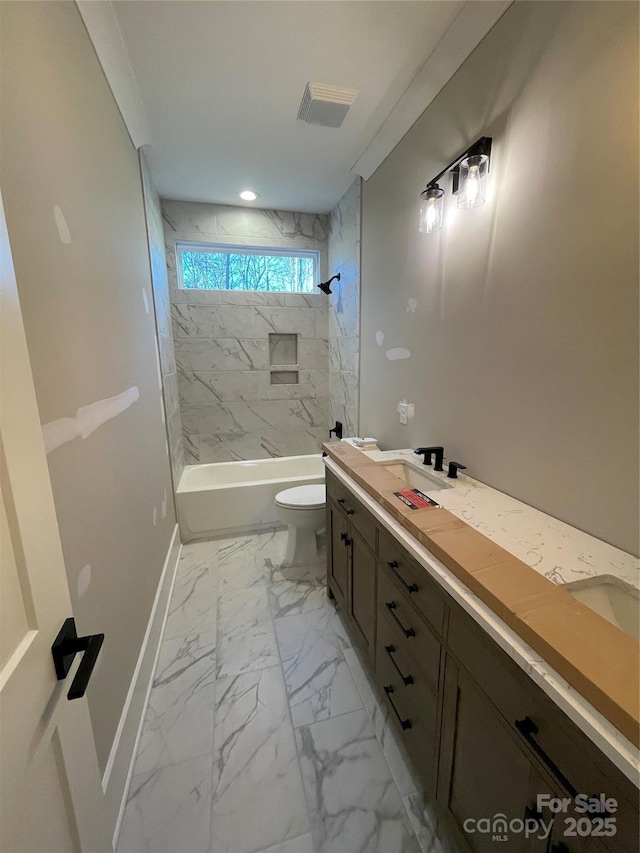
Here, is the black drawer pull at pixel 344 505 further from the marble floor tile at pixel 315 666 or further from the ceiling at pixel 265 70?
the ceiling at pixel 265 70

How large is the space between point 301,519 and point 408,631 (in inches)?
50.4

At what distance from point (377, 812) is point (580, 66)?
2369 mm

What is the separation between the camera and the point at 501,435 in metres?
1.30

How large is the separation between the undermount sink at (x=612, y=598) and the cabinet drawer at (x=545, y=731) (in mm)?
249

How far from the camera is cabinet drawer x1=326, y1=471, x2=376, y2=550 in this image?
135 cm

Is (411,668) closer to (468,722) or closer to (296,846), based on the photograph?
(468,722)

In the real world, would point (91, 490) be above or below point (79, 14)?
below

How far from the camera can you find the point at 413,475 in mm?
1650

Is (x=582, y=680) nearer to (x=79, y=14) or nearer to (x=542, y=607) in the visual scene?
(x=542, y=607)

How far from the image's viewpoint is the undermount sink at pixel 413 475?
1517mm

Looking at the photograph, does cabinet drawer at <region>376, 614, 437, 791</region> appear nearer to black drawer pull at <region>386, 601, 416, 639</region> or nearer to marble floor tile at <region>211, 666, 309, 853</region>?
black drawer pull at <region>386, 601, 416, 639</region>

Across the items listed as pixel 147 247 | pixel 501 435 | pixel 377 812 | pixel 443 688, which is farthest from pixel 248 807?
pixel 147 247

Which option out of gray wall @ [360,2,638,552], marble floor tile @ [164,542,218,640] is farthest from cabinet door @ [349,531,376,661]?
marble floor tile @ [164,542,218,640]

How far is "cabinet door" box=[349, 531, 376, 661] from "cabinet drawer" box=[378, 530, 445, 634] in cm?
15
